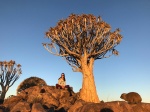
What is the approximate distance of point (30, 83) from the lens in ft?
80.9

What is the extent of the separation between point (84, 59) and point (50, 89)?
3551 mm

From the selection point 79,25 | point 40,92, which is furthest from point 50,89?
point 79,25

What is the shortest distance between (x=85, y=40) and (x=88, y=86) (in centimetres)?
356

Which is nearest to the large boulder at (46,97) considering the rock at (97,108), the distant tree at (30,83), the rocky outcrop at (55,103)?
the rocky outcrop at (55,103)

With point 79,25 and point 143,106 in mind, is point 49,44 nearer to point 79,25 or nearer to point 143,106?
point 79,25

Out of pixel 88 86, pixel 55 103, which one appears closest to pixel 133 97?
pixel 88 86

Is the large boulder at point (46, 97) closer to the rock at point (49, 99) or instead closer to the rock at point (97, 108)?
the rock at point (49, 99)

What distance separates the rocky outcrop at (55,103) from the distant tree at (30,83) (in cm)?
536

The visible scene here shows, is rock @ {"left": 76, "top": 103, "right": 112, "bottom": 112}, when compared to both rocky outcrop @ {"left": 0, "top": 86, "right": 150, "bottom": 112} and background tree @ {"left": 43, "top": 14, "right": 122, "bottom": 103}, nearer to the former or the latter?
rocky outcrop @ {"left": 0, "top": 86, "right": 150, "bottom": 112}

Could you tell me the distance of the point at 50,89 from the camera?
19.1 m

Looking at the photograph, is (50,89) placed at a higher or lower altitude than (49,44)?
lower

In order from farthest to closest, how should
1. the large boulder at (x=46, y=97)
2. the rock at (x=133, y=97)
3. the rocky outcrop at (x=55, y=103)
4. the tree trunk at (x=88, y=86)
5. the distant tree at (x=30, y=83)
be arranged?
1. the distant tree at (x=30, y=83)
2. the rock at (x=133, y=97)
3. the tree trunk at (x=88, y=86)
4. the large boulder at (x=46, y=97)
5. the rocky outcrop at (x=55, y=103)

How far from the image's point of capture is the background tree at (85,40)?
61.3ft

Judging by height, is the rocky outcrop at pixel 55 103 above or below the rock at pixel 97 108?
above
